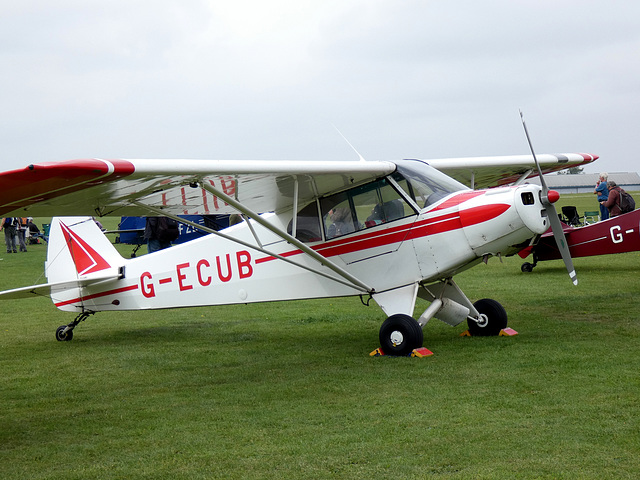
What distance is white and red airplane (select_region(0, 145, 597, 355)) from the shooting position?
7305 mm

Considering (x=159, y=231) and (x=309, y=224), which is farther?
(x=159, y=231)

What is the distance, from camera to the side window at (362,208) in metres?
8.26

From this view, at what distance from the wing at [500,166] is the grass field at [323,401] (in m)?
2.21

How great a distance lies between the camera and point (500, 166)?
10.5m

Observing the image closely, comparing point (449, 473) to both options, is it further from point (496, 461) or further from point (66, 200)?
point (66, 200)

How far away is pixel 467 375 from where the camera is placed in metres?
6.67

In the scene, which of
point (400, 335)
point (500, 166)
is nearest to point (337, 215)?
point (400, 335)

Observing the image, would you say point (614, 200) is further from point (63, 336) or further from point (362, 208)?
point (63, 336)

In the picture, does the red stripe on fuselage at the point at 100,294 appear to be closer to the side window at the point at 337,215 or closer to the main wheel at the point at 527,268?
the side window at the point at 337,215

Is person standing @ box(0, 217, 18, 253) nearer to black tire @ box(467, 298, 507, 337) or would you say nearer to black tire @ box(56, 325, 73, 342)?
black tire @ box(56, 325, 73, 342)

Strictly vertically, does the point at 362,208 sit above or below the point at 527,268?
above

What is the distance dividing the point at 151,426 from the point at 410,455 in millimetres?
2201

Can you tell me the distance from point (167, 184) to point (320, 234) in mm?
2393

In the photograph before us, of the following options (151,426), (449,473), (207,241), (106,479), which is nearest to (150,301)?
(207,241)
